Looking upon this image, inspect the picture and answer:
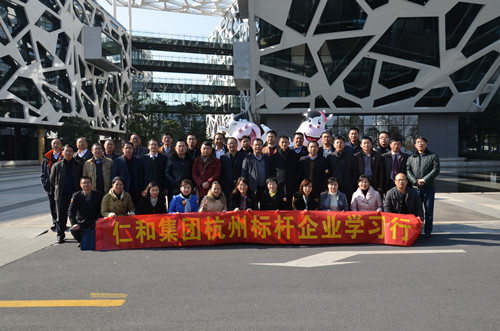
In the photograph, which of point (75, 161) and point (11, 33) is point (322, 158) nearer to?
point (75, 161)

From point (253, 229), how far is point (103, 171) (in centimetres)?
Result: 336

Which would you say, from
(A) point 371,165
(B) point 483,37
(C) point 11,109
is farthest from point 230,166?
(C) point 11,109

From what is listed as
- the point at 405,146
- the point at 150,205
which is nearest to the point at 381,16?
the point at 405,146

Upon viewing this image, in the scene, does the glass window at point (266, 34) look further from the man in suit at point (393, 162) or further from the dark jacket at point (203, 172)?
the dark jacket at point (203, 172)

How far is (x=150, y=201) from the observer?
22.3 ft

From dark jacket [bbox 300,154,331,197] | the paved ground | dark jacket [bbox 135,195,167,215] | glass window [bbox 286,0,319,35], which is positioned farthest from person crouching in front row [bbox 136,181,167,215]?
glass window [bbox 286,0,319,35]

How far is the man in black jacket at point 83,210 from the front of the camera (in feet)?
20.7

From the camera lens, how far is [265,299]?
3.98 meters

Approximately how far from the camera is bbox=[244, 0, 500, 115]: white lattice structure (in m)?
28.5

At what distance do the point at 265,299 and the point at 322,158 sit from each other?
389 cm

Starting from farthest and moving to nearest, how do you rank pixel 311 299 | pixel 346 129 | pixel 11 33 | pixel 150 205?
pixel 346 129, pixel 11 33, pixel 150 205, pixel 311 299

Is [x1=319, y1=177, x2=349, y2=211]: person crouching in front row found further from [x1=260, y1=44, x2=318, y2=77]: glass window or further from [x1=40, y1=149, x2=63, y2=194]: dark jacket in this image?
[x1=260, y1=44, x2=318, y2=77]: glass window

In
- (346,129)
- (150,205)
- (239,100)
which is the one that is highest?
(239,100)

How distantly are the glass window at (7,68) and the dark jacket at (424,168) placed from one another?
35671 millimetres
